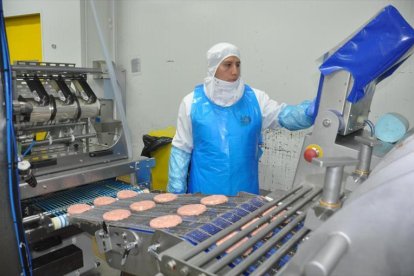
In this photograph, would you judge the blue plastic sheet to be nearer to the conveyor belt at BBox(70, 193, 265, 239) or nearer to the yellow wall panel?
the conveyor belt at BBox(70, 193, 265, 239)

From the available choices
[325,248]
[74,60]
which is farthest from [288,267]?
[74,60]

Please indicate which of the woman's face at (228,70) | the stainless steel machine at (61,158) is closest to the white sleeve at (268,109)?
the woman's face at (228,70)

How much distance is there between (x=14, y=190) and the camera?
1.28 m

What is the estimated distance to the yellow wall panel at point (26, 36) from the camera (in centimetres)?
403

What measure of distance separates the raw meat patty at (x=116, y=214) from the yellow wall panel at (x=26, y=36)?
3.74m

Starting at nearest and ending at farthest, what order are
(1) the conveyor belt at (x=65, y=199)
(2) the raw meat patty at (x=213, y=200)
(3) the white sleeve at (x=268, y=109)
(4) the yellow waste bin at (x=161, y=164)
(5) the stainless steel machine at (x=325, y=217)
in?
1. (5) the stainless steel machine at (x=325, y=217)
2. (2) the raw meat patty at (x=213, y=200)
3. (1) the conveyor belt at (x=65, y=199)
4. (3) the white sleeve at (x=268, y=109)
5. (4) the yellow waste bin at (x=161, y=164)

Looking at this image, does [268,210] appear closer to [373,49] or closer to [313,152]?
[313,152]

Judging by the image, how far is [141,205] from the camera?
3.69 ft

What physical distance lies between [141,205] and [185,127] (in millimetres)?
836

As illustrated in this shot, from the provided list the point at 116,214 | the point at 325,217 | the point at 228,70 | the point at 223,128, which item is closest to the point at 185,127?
the point at 223,128

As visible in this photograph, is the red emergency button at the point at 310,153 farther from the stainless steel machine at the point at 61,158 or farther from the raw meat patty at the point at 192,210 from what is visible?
the stainless steel machine at the point at 61,158

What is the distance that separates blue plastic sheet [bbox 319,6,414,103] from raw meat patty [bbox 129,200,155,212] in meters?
0.75

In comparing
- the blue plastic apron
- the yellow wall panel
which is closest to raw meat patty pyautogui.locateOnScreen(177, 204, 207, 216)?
the blue plastic apron

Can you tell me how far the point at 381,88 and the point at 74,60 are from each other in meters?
3.03
